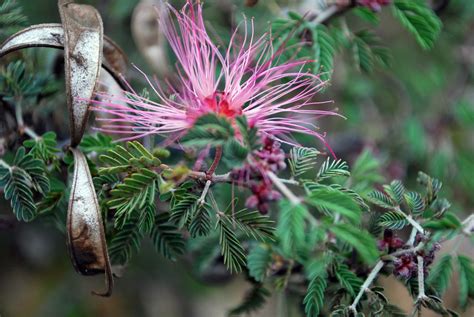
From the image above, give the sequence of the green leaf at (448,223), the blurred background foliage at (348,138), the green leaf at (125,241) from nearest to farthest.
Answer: the green leaf at (448,223)
the green leaf at (125,241)
the blurred background foliage at (348,138)

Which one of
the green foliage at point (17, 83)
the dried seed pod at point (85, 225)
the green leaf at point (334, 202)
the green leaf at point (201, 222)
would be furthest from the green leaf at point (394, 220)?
the green foliage at point (17, 83)

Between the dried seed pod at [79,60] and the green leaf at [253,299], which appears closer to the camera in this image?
the dried seed pod at [79,60]

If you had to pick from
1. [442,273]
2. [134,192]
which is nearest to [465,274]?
[442,273]

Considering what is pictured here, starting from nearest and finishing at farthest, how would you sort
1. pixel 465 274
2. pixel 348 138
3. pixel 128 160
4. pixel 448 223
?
pixel 448 223 < pixel 128 160 < pixel 465 274 < pixel 348 138

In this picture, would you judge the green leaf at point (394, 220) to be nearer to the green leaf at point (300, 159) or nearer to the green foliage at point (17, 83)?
the green leaf at point (300, 159)

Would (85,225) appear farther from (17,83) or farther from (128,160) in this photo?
(17,83)

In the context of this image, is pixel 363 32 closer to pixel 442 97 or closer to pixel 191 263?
pixel 191 263
